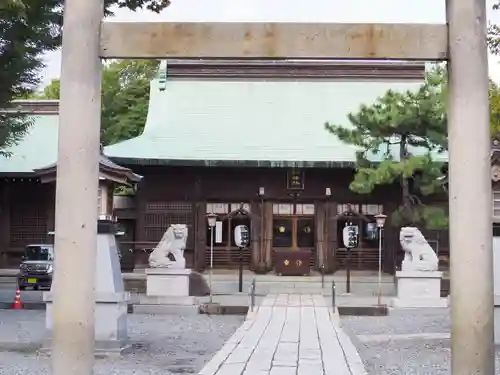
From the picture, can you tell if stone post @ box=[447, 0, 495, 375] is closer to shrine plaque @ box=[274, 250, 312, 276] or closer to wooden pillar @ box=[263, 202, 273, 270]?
shrine plaque @ box=[274, 250, 312, 276]

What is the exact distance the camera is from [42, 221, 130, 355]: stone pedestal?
10375 millimetres

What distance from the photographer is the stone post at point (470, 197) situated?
187 inches

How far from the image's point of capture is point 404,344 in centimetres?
1185

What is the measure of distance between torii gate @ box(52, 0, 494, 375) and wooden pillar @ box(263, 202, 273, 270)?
2194cm

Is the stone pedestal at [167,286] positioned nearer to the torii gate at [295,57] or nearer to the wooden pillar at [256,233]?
the wooden pillar at [256,233]

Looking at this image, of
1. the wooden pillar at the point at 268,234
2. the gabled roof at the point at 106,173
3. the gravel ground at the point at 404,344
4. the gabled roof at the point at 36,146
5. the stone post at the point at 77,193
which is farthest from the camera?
the gabled roof at the point at 36,146

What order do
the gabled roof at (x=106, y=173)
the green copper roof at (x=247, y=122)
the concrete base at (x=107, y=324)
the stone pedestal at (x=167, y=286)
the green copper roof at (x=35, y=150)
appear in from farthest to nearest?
the green copper roof at (x=35, y=150), the green copper roof at (x=247, y=122), the gabled roof at (x=106, y=173), the stone pedestal at (x=167, y=286), the concrete base at (x=107, y=324)

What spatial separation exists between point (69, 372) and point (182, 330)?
358 inches

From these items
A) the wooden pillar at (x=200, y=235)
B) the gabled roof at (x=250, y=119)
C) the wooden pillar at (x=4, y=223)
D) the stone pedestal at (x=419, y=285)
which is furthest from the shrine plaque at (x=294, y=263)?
the wooden pillar at (x=4, y=223)

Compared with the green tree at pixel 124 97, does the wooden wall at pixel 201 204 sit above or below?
below

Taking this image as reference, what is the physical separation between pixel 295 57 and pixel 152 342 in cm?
783

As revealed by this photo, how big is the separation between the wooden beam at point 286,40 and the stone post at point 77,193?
18cm

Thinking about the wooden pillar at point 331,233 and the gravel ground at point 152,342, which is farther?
the wooden pillar at point 331,233

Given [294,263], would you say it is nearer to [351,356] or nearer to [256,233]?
[256,233]
